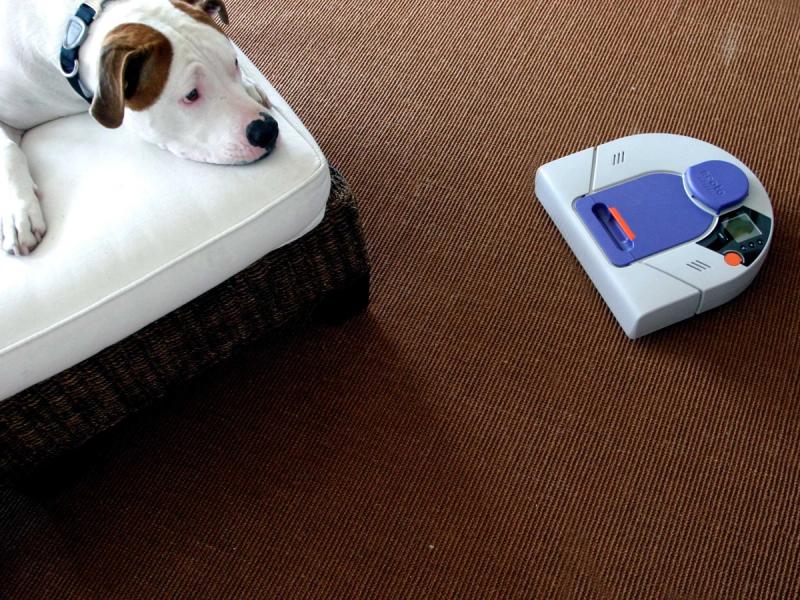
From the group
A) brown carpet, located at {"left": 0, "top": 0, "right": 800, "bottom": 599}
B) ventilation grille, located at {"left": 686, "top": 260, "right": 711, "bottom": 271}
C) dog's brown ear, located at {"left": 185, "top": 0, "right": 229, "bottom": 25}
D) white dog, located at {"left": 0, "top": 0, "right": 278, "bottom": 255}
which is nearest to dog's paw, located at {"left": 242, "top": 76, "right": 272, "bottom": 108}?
white dog, located at {"left": 0, "top": 0, "right": 278, "bottom": 255}

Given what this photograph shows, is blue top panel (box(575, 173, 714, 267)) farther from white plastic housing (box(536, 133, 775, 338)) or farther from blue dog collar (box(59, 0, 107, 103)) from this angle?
blue dog collar (box(59, 0, 107, 103))

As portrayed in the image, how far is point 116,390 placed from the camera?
1144mm

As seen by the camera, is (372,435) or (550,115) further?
(550,115)

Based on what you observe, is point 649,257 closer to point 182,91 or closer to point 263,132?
point 263,132

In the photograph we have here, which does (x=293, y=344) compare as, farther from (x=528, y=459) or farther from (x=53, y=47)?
(x=53, y=47)

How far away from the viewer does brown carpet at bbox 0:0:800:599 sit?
1.21 meters

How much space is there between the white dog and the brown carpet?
45 cm

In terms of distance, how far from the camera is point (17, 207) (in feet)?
3.36

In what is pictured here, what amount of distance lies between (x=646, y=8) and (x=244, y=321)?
125cm

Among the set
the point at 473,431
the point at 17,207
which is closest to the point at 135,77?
the point at 17,207

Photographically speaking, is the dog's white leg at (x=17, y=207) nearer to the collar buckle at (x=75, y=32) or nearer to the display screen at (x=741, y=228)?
the collar buckle at (x=75, y=32)

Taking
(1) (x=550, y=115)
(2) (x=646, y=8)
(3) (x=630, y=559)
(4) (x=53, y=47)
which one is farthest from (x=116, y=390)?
(2) (x=646, y=8)

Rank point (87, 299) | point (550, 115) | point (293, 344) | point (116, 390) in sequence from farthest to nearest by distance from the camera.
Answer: point (550, 115), point (293, 344), point (116, 390), point (87, 299)

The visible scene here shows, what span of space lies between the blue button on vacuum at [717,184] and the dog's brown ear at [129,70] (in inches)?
36.3
